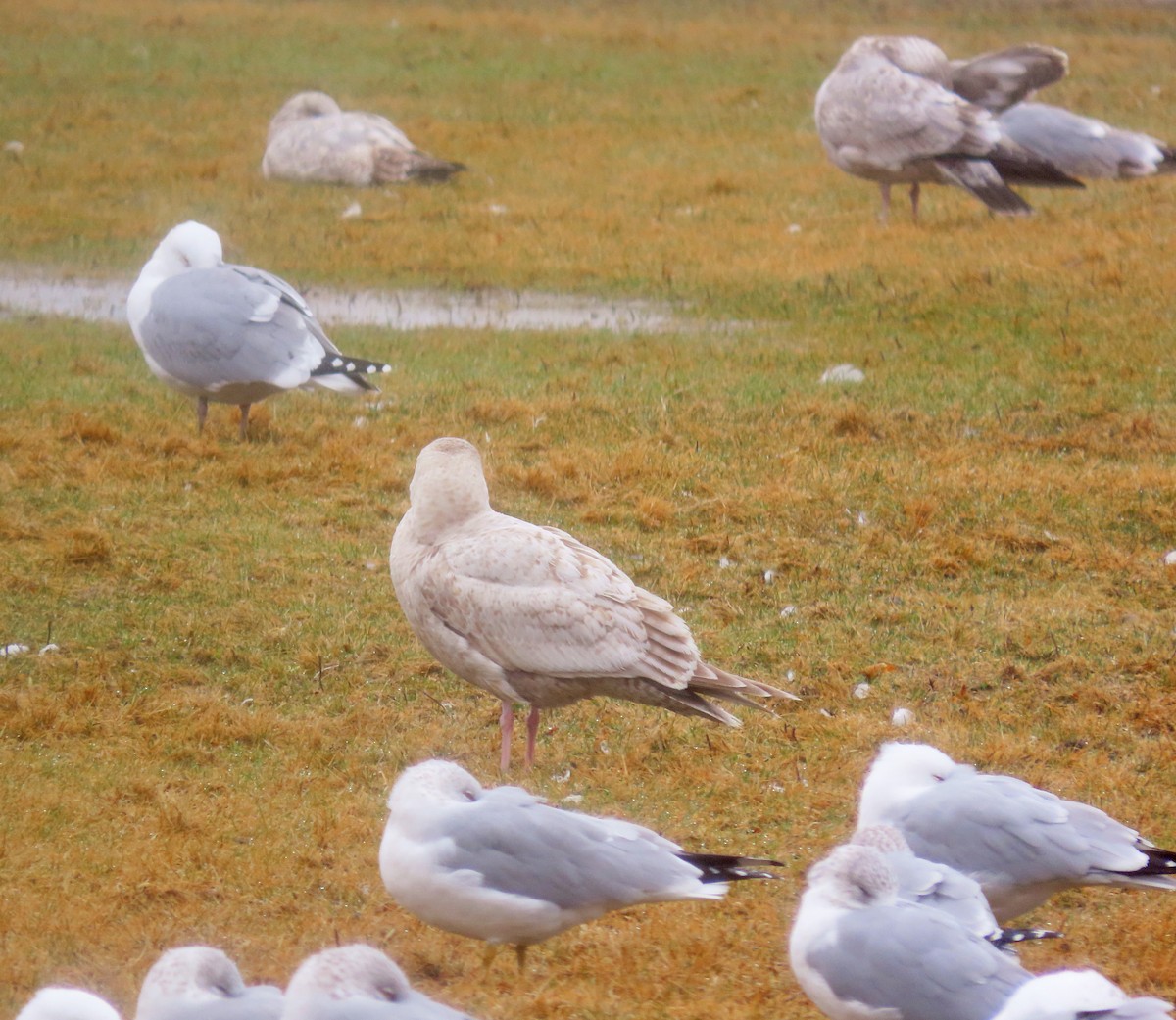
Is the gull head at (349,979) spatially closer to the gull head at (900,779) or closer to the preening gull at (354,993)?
the preening gull at (354,993)

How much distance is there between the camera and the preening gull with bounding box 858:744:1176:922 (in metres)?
4.02

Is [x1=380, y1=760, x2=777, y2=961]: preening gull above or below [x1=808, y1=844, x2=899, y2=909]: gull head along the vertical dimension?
below

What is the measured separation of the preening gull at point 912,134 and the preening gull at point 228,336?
555cm

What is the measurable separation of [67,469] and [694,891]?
16.8 ft

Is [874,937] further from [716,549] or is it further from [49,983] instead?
[716,549]

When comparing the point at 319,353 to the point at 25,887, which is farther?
the point at 319,353

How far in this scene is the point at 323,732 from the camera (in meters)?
5.69

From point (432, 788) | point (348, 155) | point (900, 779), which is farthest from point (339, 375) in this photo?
point (348, 155)

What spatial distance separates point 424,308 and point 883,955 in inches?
329

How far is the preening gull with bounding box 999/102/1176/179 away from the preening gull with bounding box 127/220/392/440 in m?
7.13

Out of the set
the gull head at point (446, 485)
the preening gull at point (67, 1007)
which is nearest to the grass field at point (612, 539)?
the gull head at point (446, 485)

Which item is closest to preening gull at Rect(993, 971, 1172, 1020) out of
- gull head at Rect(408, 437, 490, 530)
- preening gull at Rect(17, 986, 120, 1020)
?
preening gull at Rect(17, 986, 120, 1020)

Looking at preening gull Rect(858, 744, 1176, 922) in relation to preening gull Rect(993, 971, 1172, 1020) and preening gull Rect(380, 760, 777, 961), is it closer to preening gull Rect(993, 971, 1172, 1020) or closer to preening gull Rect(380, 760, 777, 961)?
preening gull Rect(380, 760, 777, 961)

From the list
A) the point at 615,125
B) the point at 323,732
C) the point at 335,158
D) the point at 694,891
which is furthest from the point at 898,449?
the point at 615,125
